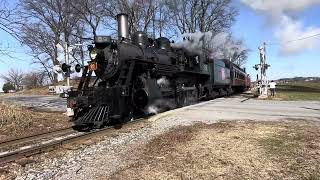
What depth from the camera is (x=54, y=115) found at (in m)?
19.6

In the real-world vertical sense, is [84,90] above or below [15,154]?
above

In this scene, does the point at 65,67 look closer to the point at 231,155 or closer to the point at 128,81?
the point at 128,81

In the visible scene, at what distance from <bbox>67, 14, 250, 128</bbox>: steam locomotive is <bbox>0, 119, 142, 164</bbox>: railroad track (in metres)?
0.78

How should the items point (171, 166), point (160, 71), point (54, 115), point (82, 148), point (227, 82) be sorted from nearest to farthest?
point (171, 166)
point (82, 148)
point (160, 71)
point (54, 115)
point (227, 82)

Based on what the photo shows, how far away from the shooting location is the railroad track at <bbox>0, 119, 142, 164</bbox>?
973 centimetres

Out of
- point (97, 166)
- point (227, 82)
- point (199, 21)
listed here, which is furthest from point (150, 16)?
point (97, 166)

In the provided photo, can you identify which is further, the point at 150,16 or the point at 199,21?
the point at 199,21

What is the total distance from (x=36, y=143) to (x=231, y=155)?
600cm

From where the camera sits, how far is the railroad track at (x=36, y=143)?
31.9ft

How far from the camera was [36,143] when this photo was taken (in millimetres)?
12078

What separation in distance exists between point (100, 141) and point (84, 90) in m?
3.53

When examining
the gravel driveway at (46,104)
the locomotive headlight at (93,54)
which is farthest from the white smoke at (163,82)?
the gravel driveway at (46,104)

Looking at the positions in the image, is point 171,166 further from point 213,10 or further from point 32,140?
point 213,10

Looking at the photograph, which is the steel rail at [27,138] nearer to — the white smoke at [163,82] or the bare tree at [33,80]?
the white smoke at [163,82]
